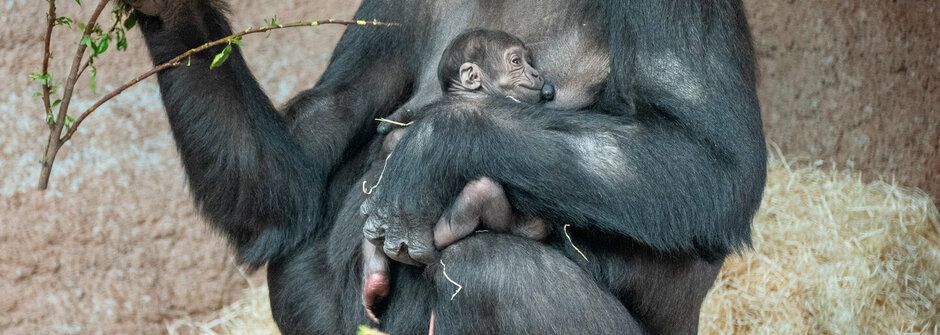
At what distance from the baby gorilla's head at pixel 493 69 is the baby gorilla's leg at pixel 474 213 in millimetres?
352

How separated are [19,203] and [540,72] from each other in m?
2.00

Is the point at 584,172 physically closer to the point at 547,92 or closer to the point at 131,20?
the point at 547,92

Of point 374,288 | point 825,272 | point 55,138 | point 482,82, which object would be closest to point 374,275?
point 374,288

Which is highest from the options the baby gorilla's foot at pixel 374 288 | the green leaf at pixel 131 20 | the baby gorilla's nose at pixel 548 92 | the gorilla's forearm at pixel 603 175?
the green leaf at pixel 131 20

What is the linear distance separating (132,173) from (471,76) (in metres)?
1.81

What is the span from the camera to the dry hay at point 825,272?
399 cm

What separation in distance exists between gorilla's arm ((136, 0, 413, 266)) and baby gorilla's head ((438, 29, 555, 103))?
361 millimetres

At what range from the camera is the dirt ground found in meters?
3.84

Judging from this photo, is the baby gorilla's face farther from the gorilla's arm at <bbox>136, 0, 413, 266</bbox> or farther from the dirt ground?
the dirt ground

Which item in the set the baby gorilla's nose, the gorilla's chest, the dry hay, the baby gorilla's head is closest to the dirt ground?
the dry hay

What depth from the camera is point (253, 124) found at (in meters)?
2.88

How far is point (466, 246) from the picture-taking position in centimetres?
236

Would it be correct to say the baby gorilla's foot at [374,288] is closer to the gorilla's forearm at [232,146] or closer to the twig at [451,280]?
the twig at [451,280]

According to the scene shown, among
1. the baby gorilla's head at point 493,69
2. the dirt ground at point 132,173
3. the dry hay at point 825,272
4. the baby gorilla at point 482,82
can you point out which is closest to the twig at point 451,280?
the baby gorilla at point 482,82
